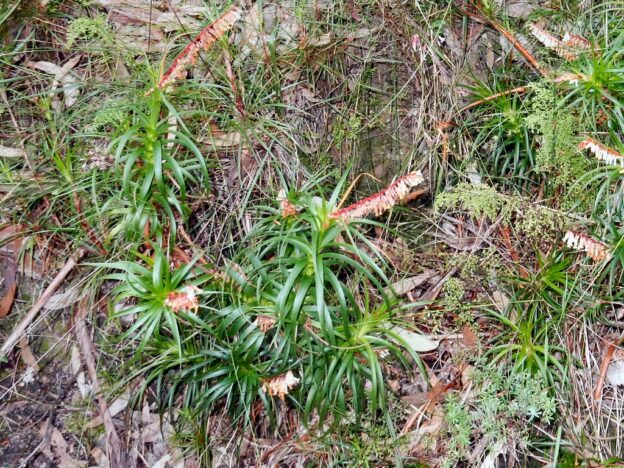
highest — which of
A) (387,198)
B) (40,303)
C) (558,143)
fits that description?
(558,143)

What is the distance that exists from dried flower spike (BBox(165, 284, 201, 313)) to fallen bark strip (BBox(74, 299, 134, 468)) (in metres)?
0.59

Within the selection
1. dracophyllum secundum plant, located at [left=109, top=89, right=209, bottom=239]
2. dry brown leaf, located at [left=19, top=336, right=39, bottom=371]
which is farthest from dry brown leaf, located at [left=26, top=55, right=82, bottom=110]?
dry brown leaf, located at [left=19, top=336, right=39, bottom=371]

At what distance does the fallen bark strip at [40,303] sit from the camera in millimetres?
2756

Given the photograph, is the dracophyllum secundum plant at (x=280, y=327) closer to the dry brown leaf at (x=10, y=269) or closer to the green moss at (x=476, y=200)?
the green moss at (x=476, y=200)

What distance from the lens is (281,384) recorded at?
2432 mm

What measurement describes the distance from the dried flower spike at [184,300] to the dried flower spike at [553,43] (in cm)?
196

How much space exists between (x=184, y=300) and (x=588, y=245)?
5.53 ft

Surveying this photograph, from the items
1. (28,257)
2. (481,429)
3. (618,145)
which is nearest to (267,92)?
(28,257)

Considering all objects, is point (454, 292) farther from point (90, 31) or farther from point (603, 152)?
point (90, 31)

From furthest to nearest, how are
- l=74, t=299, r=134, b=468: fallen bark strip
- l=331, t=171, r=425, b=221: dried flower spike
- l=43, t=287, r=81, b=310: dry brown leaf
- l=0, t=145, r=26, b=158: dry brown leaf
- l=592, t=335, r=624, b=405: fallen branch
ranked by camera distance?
l=0, t=145, r=26, b=158: dry brown leaf
l=43, t=287, r=81, b=310: dry brown leaf
l=74, t=299, r=134, b=468: fallen bark strip
l=592, t=335, r=624, b=405: fallen branch
l=331, t=171, r=425, b=221: dried flower spike

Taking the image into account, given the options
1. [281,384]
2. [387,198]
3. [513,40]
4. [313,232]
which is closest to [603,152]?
[513,40]

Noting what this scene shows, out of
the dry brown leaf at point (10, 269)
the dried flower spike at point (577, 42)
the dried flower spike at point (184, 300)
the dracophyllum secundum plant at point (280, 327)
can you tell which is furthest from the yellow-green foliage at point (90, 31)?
the dried flower spike at point (577, 42)

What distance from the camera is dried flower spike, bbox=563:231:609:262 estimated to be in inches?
97.7

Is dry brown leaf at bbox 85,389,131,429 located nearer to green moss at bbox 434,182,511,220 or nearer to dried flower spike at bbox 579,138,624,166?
green moss at bbox 434,182,511,220
